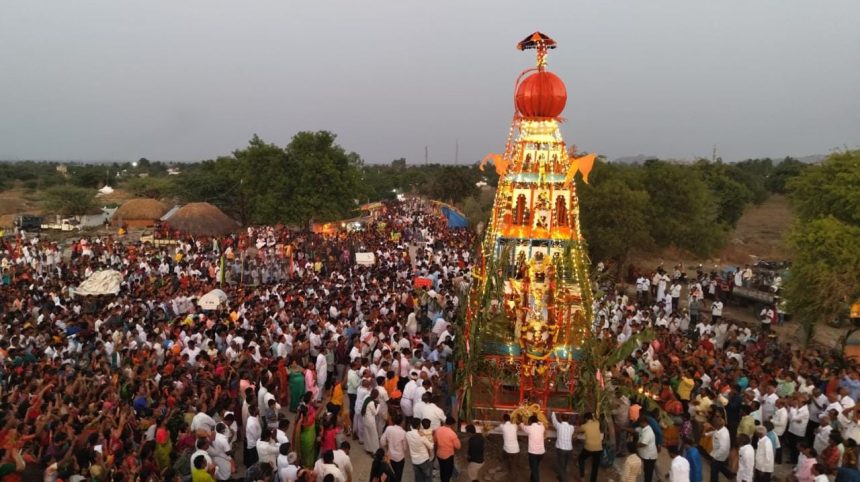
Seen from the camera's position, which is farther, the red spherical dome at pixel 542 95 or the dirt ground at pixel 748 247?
the dirt ground at pixel 748 247

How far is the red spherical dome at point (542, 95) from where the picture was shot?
11.7 meters

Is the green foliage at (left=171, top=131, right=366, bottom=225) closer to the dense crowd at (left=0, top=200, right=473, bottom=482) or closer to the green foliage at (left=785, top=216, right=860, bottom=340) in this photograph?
the dense crowd at (left=0, top=200, right=473, bottom=482)

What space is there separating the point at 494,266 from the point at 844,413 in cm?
588

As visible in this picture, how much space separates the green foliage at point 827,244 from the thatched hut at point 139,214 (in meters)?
36.9

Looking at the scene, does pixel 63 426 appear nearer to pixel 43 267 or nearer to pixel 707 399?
pixel 707 399

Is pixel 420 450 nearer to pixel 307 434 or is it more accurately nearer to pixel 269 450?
pixel 307 434

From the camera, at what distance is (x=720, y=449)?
322 inches

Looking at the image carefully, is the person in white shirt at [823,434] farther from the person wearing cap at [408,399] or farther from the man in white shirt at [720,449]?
the person wearing cap at [408,399]

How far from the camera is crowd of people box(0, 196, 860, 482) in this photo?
7277 mm

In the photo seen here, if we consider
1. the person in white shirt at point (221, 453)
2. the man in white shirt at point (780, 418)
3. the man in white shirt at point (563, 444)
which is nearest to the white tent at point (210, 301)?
the person in white shirt at point (221, 453)

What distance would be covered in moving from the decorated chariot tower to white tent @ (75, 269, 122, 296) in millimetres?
10751

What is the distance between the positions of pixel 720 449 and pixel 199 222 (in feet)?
84.7

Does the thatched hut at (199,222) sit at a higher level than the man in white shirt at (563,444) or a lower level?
higher

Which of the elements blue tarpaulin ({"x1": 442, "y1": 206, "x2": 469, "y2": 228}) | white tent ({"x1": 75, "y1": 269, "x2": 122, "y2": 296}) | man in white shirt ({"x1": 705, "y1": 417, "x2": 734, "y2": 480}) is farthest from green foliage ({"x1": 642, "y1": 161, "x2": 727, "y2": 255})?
white tent ({"x1": 75, "y1": 269, "x2": 122, "y2": 296})
